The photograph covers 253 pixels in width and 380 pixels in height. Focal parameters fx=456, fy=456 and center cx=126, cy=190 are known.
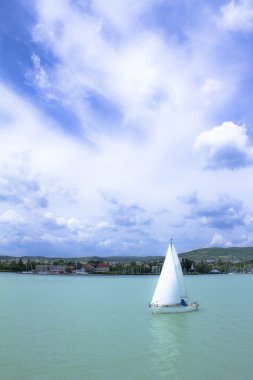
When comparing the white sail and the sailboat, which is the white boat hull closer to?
the sailboat

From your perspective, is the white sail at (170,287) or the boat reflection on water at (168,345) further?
the white sail at (170,287)

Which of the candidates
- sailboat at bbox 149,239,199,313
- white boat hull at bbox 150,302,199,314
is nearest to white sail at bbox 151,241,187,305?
sailboat at bbox 149,239,199,313

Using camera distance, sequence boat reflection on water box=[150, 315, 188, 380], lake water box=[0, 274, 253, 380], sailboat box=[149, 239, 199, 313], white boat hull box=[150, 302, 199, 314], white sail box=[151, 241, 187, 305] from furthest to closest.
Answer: white sail box=[151, 241, 187, 305]
sailboat box=[149, 239, 199, 313]
white boat hull box=[150, 302, 199, 314]
boat reflection on water box=[150, 315, 188, 380]
lake water box=[0, 274, 253, 380]

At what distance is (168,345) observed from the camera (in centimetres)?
3472

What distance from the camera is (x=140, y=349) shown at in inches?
1280

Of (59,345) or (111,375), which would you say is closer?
(111,375)

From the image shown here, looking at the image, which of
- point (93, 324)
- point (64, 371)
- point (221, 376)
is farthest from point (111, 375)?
point (93, 324)

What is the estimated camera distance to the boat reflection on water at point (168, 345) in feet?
86.0

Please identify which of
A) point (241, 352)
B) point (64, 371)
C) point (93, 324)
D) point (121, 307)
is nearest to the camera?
point (64, 371)

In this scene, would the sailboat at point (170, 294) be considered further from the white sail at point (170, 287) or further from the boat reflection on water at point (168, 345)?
the boat reflection on water at point (168, 345)

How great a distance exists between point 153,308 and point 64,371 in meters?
25.7

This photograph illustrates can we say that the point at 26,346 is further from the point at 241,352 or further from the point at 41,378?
the point at 241,352

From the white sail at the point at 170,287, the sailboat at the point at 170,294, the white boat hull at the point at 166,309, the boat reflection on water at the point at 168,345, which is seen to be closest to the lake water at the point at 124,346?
the boat reflection on water at the point at 168,345

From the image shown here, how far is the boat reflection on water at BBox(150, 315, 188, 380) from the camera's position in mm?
26203
